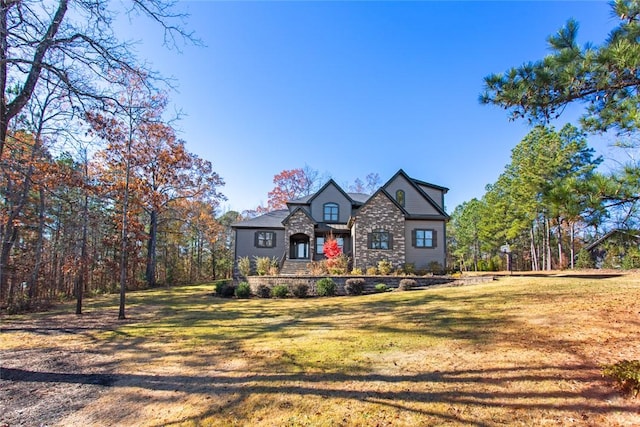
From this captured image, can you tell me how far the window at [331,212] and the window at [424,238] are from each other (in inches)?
220

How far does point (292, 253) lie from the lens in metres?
22.4

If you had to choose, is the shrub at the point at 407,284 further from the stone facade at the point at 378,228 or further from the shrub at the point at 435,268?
the shrub at the point at 435,268

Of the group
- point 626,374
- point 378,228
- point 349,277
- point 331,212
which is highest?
point 331,212

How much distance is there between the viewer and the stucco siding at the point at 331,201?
75.2ft

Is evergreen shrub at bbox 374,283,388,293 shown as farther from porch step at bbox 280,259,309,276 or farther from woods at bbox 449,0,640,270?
woods at bbox 449,0,640,270

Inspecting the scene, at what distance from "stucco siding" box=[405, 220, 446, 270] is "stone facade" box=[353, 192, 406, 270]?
1014 millimetres

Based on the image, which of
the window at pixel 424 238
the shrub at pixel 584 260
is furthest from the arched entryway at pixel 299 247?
the shrub at pixel 584 260

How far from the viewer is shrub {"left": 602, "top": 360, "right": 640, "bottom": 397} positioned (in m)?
3.43

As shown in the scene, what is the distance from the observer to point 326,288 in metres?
15.5

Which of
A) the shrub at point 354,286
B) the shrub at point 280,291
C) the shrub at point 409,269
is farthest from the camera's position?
the shrub at point 409,269

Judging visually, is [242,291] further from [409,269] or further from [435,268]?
[435,268]

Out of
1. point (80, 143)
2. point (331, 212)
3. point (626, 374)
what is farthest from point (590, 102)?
point (331, 212)

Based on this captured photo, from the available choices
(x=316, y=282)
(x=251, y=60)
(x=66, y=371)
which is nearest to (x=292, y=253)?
(x=316, y=282)

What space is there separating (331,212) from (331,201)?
807 mm
